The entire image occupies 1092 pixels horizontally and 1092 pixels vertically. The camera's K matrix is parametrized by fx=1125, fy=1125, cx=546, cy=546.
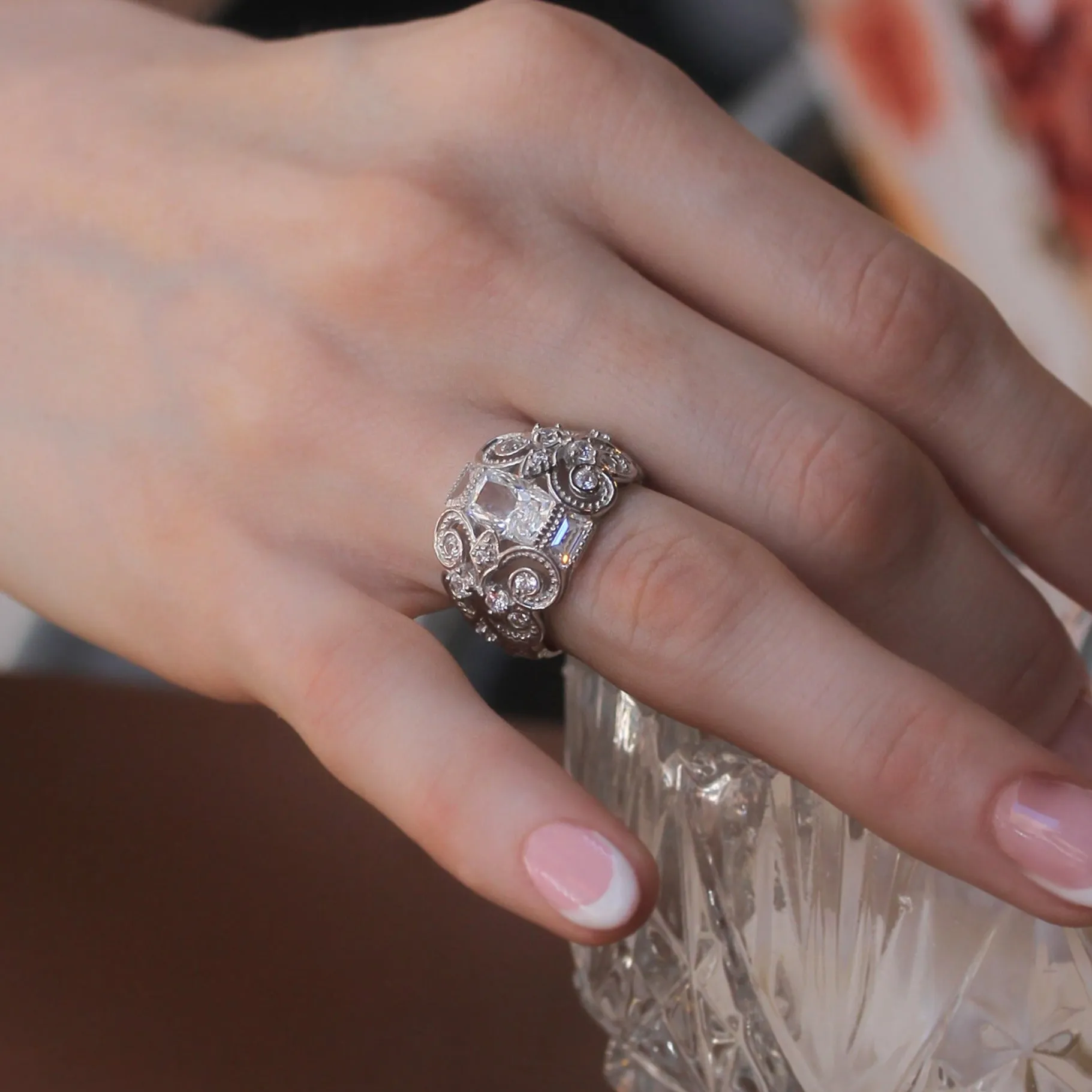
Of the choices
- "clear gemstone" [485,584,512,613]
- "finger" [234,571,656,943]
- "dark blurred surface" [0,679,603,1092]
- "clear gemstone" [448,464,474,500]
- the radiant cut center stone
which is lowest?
"dark blurred surface" [0,679,603,1092]

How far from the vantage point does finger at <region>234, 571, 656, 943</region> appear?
35 centimetres

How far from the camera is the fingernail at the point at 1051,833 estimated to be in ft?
1.15

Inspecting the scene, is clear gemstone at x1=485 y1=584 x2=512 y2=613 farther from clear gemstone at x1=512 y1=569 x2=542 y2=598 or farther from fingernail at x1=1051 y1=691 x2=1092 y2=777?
fingernail at x1=1051 y1=691 x2=1092 y2=777

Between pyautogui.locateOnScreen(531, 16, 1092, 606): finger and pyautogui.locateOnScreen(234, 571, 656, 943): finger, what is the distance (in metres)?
0.20

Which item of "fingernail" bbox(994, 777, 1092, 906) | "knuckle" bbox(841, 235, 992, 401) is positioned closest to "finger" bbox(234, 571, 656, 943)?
"fingernail" bbox(994, 777, 1092, 906)

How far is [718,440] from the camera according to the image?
45 cm

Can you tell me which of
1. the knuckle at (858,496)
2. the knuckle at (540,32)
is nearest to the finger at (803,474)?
the knuckle at (858,496)

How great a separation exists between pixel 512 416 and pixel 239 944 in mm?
285

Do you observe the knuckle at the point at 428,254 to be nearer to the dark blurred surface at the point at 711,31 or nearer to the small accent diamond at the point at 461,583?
the small accent diamond at the point at 461,583

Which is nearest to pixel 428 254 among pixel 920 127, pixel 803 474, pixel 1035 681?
pixel 803 474

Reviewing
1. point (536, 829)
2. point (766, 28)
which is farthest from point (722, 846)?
point (766, 28)

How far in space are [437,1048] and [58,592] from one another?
279 millimetres

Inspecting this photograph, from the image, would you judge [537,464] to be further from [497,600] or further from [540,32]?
[540,32]

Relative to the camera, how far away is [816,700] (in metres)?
0.39
